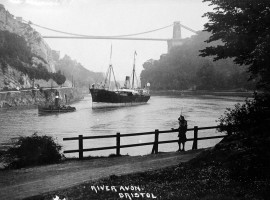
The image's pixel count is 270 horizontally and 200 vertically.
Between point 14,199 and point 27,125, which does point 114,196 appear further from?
point 27,125

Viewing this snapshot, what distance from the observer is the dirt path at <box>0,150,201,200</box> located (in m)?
9.66

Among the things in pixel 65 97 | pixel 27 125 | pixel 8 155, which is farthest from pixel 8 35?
pixel 8 155

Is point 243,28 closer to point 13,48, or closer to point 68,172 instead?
point 68,172

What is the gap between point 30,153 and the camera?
13.8 m

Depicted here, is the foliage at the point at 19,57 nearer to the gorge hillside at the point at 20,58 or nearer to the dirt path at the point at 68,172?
the gorge hillside at the point at 20,58

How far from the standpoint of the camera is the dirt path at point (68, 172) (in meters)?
9.66

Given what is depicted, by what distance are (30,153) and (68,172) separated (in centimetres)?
271

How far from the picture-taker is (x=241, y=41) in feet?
40.2

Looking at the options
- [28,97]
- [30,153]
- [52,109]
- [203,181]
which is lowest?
[52,109]

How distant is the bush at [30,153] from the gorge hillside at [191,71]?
4254 inches

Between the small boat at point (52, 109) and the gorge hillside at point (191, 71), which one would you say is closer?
the small boat at point (52, 109)

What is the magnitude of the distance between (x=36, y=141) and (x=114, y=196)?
6863 millimetres

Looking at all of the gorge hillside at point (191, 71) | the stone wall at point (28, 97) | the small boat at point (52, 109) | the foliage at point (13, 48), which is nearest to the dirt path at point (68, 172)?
the small boat at point (52, 109)

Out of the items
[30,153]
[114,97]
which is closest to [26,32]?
[114,97]
